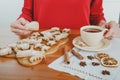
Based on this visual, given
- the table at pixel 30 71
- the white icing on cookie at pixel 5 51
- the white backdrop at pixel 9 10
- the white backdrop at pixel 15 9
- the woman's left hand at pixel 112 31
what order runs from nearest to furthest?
the table at pixel 30 71 < the white icing on cookie at pixel 5 51 < the woman's left hand at pixel 112 31 < the white backdrop at pixel 15 9 < the white backdrop at pixel 9 10

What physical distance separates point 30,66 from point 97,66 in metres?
0.20

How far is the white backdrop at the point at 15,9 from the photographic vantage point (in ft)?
6.06

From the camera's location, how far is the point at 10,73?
0.63 metres

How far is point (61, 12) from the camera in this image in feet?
3.51

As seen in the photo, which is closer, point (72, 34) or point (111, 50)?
point (111, 50)

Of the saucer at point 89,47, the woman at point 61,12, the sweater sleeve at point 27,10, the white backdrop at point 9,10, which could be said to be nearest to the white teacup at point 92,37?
the saucer at point 89,47

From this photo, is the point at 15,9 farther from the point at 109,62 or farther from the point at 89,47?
the point at 109,62

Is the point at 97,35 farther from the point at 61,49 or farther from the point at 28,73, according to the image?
the point at 28,73

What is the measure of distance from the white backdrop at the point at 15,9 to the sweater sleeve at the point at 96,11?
2.31 ft

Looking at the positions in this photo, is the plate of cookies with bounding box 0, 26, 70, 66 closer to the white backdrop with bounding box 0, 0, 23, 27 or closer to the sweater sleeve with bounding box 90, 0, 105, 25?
the sweater sleeve with bounding box 90, 0, 105, 25

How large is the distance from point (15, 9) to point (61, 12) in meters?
1.01

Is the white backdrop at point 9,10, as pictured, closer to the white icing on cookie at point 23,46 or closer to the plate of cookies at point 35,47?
the plate of cookies at point 35,47

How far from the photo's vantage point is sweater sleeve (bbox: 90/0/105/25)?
1.14 metres

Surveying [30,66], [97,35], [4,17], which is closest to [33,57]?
[30,66]
